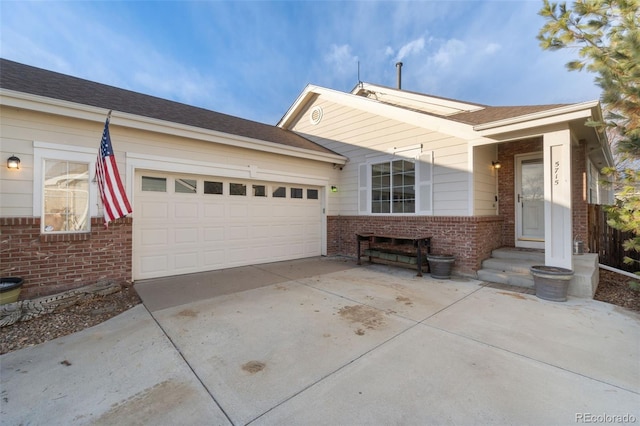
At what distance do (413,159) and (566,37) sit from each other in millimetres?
3518

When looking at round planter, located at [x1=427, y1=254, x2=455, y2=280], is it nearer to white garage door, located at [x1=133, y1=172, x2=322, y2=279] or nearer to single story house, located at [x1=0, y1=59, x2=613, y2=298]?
single story house, located at [x1=0, y1=59, x2=613, y2=298]

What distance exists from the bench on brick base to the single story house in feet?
1.04

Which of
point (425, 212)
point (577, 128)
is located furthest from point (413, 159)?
point (577, 128)

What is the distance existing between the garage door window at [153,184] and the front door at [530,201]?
8542 millimetres

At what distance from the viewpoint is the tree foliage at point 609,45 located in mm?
3992

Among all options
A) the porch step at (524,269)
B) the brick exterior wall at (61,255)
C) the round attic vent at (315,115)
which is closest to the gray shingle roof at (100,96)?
the brick exterior wall at (61,255)

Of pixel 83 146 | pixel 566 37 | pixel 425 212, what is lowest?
pixel 425 212

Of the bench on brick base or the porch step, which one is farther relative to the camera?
the bench on brick base

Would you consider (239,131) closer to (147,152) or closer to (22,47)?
(147,152)

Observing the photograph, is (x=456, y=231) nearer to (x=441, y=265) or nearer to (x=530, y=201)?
(x=441, y=265)

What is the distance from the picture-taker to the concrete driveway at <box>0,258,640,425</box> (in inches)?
77.3

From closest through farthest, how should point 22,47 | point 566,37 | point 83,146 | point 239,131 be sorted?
point 83,146
point 566,37
point 239,131
point 22,47

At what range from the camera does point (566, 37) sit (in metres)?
5.10

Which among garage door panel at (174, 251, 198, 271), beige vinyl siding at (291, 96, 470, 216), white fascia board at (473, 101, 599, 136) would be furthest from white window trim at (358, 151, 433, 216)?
garage door panel at (174, 251, 198, 271)
